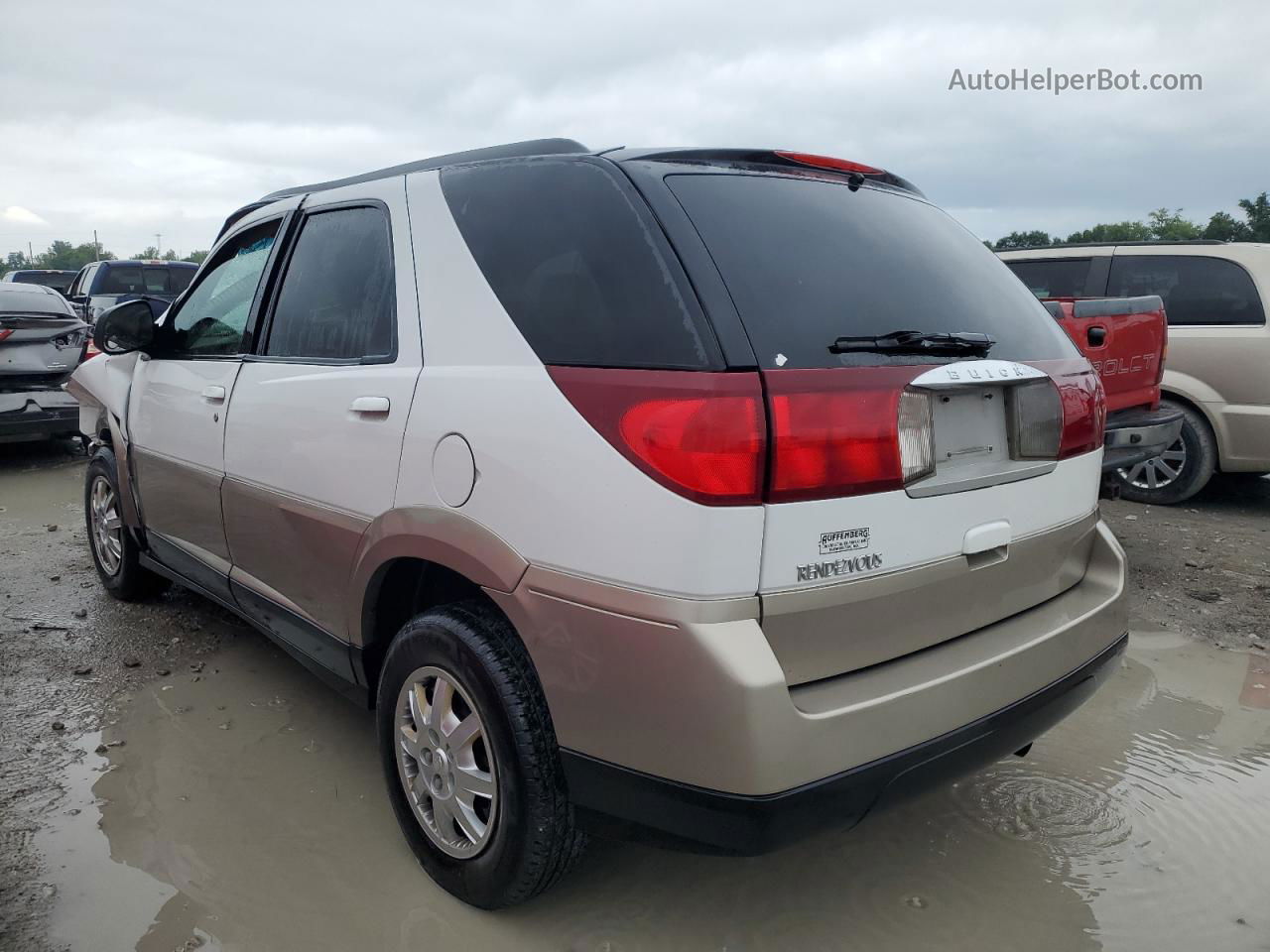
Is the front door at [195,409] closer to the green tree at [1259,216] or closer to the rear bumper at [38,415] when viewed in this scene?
the rear bumper at [38,415]

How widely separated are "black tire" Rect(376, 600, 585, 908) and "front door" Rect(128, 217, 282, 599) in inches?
59.4

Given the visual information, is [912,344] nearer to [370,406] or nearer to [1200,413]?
[370,406]

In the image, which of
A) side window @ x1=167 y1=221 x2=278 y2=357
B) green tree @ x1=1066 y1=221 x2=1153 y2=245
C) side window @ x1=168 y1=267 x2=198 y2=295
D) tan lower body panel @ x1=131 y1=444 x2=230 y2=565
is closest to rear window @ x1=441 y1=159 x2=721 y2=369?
side window @ x1=167 y1=221 x2=278 y2=357

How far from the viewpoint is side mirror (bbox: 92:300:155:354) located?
12.8ft

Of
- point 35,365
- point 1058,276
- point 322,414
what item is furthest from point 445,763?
point 35,365

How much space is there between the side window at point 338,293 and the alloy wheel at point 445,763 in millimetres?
917

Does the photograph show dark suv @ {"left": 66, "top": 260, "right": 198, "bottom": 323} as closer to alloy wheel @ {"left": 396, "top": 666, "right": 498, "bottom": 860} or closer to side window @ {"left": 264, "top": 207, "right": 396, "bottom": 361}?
side window @ {"left": 264, "top": 207, "right": 396, "bottom": 361}

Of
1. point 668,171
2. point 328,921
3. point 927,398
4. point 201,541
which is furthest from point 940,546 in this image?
point 201,541

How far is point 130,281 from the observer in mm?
15617

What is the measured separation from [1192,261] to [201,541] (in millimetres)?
6859

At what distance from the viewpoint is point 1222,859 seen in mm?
2689

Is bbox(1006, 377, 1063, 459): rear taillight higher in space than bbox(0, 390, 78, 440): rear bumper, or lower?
higher

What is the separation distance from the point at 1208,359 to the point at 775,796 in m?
6.38

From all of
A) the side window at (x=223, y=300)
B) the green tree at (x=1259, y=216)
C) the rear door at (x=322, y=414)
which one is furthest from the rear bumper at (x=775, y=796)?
the green tree at (x=1259, y=216)
